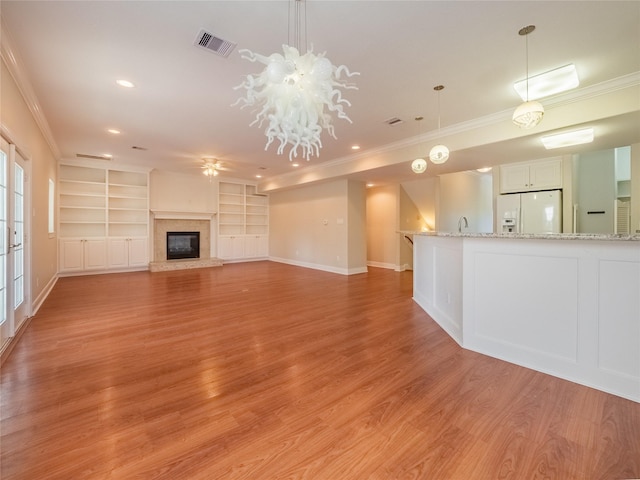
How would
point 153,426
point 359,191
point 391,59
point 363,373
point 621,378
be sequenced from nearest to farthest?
1. point 153,426
2. point 621,378
3. point 363,373
4. point 391,59
5. point 359,191

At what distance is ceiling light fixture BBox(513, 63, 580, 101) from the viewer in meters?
2.89

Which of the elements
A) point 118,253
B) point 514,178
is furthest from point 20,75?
point 514,178

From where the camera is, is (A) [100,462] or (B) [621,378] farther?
(B) [621,378]

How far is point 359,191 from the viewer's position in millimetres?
7488

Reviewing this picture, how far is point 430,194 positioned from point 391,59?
5619 millimetres

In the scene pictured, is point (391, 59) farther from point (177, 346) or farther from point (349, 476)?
point (177, 346)

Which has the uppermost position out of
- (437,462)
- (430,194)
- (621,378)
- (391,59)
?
(391,59)

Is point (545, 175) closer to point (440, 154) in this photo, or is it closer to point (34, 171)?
point (440, 154)

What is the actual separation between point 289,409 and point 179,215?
7.93 meters

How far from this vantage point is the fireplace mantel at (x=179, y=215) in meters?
8.08

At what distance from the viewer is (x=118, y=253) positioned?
24.2ft

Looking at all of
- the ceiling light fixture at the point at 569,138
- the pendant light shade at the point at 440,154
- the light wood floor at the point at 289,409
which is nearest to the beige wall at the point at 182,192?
the light wood floor at the point at 289,409

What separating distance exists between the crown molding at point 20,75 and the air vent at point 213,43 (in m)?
1.48

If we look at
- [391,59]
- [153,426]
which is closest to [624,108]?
[391,59]
